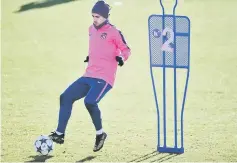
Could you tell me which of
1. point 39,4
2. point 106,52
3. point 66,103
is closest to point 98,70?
point 106,52

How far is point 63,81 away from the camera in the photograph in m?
14.3

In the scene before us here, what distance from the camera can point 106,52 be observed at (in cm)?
1058

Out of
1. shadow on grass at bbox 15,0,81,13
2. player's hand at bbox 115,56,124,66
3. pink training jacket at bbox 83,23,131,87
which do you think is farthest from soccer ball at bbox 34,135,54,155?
shadow on grass at bbox 15,0,81,13

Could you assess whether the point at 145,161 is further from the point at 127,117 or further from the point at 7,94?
the point at 7,94

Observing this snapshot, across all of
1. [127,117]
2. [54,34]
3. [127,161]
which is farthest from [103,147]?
[54,34]

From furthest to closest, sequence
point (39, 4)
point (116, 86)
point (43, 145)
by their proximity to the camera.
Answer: point (39, 4) < point (116, 86) < point (43, 145)

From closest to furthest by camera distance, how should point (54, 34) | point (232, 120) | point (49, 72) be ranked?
point (232, 120)
point (49, 72)
point (54, 34)

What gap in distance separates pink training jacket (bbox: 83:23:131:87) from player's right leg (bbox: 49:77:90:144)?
21cm

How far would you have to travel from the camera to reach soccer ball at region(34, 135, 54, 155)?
10.4m

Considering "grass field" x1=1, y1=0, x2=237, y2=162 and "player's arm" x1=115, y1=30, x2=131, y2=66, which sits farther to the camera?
"grass field" x1=1, y1=0, x2=237, y2=162

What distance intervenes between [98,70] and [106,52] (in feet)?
0.89

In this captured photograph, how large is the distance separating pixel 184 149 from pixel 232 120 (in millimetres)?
1562

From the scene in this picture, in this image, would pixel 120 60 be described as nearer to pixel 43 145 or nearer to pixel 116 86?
pixel 43 145

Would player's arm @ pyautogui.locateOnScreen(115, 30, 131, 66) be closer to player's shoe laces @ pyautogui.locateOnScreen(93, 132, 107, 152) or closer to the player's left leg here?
the player's left leg
